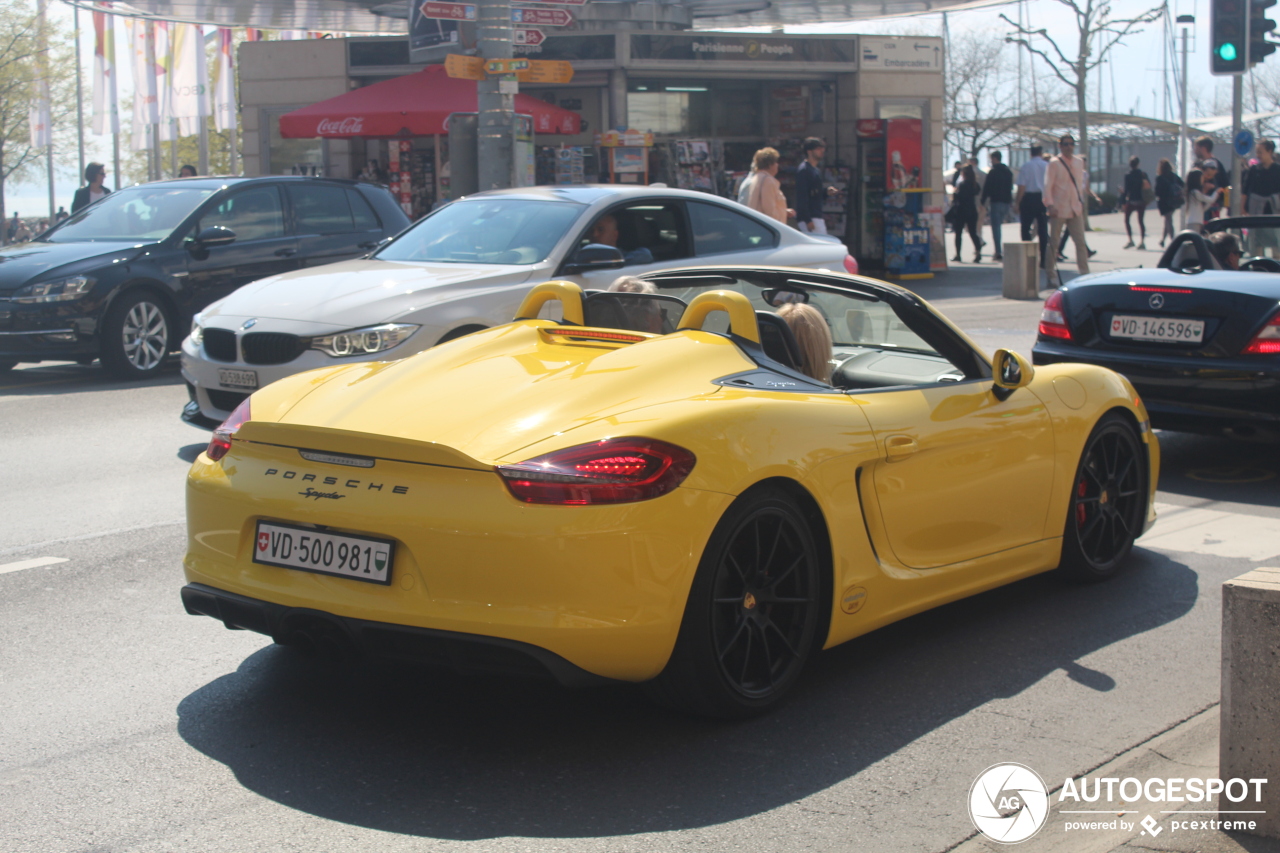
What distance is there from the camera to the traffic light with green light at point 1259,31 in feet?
52.4

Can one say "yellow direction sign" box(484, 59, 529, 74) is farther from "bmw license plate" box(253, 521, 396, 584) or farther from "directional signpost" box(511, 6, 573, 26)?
"bmw license plate" box(253, 521, 396, 584)

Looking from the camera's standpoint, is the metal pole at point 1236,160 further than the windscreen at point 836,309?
Yes

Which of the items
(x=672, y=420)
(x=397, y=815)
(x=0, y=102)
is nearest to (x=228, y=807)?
(x=397, y=815)

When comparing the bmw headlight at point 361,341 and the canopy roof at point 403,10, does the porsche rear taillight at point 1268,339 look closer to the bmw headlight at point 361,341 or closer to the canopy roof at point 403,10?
the bmw headlight at point 361,341

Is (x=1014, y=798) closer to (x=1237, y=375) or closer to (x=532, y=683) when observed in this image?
(x=532, y=683)

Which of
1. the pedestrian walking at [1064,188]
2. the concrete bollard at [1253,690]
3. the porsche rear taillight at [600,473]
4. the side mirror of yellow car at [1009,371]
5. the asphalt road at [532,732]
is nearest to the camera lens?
the concrete bollard at [1253,690]

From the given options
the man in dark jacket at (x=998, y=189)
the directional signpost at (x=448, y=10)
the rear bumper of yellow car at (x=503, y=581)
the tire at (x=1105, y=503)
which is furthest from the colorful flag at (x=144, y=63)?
the rear bumper of yellow car at (x=503, y=581)

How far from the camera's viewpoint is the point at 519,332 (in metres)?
4.62

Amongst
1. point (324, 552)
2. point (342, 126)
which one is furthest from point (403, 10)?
point (324, 552)

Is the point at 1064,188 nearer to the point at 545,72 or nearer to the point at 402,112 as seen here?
the point at 545,72

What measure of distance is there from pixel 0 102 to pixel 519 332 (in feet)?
201

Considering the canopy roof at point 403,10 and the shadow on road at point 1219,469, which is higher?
the canopy roof at point 403,10

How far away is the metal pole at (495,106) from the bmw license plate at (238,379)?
22.8 feet

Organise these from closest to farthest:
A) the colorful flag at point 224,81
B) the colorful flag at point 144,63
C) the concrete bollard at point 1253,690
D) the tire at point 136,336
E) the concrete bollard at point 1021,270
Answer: the concrete bollard at point 1253,690, the tire at point 136,336, the concrete bollard at point 1021,270, the colorful flag at point 144,63, the colorful flag at point 224,81
